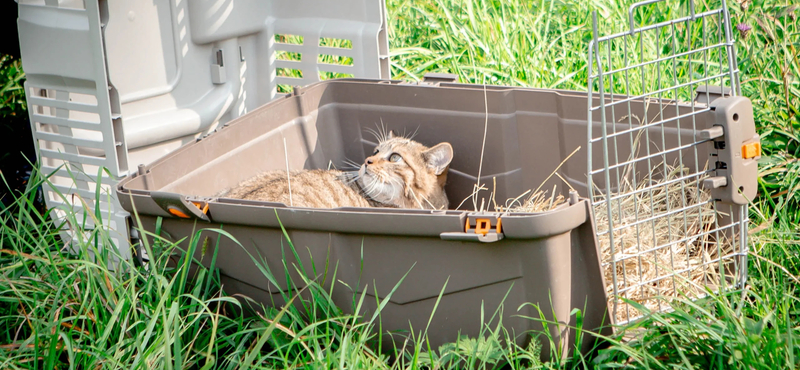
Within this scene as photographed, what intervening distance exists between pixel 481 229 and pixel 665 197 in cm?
96

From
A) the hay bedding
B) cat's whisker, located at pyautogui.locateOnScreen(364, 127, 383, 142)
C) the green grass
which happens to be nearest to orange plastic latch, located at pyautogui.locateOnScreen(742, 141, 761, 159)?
the hay bedding

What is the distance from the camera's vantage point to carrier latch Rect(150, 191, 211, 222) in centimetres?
184

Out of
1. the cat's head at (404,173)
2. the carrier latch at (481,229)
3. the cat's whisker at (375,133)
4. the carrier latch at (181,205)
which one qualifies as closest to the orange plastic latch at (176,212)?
the carrier latch at (181,205)

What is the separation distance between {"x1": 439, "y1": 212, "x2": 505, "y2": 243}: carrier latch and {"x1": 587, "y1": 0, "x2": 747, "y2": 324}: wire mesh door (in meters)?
0.31

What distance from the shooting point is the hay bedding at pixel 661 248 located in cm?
194

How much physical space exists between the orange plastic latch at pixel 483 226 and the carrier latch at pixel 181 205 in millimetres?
698

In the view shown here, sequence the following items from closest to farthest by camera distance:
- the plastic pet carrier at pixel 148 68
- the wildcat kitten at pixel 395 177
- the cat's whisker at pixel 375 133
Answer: the plastic pet carrier at pixel 148 68, the wildcat kitten at pixel 395 177, the cat's whisker at pixel 375 133

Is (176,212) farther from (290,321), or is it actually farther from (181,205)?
(290,321)

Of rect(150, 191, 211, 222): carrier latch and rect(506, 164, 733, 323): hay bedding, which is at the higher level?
rect(150, 191, 211, 222): carrier latch

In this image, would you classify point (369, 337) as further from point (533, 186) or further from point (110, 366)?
point (533, 186)

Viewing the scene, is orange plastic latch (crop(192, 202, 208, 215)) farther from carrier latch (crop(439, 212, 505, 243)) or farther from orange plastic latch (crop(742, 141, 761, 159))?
orange plastic latch (crop(742, 141, 761, 159))

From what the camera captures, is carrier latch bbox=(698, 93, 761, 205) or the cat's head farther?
the cat's head

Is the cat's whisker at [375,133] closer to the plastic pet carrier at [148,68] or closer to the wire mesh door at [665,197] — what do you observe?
the plastic pet carrier at [148,68]

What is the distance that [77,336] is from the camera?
1.90 m
